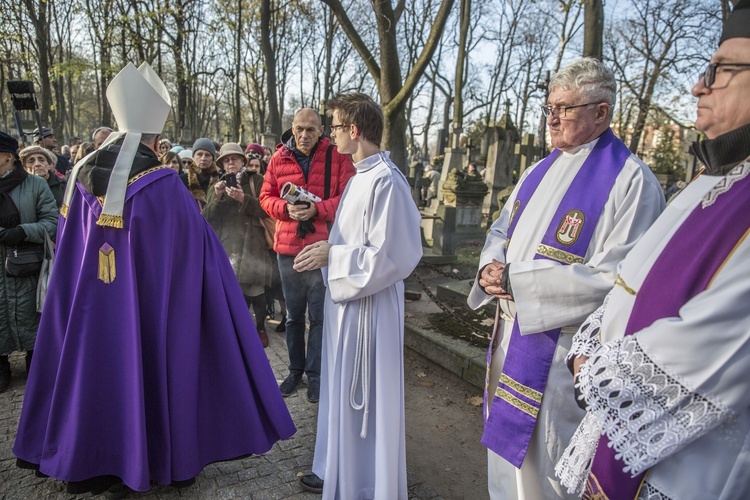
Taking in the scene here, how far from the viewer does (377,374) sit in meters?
2.53

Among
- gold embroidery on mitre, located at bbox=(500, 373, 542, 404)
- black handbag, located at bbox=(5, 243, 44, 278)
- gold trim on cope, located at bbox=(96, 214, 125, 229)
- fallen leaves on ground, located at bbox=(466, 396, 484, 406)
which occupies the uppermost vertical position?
gold trim on cope, located at bbox=(96, 214, 125, 229)

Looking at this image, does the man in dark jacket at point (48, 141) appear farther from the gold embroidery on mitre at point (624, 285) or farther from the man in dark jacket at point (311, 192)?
the gold embroidery on mitre at point (624, 285)

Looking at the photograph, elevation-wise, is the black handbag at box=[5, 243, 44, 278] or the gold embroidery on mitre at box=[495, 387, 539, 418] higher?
the black handbag at box=[5, 243, 44, 278]

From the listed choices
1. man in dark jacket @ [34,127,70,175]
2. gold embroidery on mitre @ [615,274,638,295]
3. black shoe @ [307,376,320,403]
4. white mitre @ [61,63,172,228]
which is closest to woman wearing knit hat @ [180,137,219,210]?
man in dark jacket @ [34,127,70,175]

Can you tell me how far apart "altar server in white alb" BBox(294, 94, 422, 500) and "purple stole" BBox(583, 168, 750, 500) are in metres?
1.26

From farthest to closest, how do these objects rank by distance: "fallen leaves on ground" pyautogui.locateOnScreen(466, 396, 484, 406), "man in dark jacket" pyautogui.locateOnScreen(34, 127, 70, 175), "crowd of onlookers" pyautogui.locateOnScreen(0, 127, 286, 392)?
"man in dark jacket" pyautogui.locateOnScreen(34, 127, 70, 175) → "fallen leaves on ground" pyautogui.locateOnScreen(466, 396, 484, 406) → "crowd of onlookers" pyautogui.locateOnScreen(0, 127, 286, 392)

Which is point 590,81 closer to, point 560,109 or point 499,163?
point 560,109

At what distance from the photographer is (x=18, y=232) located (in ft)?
12.4

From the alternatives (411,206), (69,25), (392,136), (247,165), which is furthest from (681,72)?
(69,25)

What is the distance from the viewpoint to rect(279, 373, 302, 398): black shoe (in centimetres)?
400

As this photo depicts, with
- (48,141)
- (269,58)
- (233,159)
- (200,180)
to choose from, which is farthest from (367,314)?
(269,58)

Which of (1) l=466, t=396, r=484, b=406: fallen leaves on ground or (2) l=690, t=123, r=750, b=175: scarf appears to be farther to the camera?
(1) l=466, t=396, r=484, b=406: fallen leaves on ground

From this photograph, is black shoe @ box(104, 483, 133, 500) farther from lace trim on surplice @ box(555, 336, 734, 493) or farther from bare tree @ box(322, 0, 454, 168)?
bare tree @ box(322, 0, 454, 168)

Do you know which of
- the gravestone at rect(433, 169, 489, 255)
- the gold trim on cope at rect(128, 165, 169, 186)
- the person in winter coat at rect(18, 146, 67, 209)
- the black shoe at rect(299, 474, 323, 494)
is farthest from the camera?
the gravestone at rect(433, 169, 489, 255)
